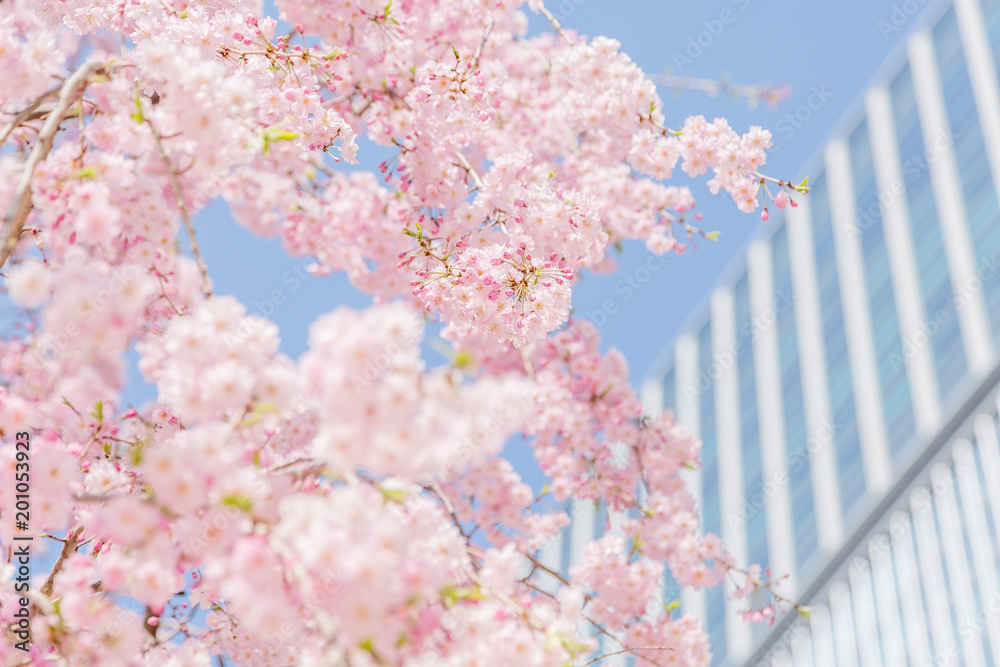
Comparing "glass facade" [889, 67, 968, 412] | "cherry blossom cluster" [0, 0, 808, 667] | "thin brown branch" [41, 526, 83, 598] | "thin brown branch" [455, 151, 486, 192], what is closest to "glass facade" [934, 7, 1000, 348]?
"glass facade" [889, 67, 968, 412]

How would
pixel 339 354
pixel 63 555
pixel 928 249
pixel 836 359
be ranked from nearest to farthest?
pixel 339 354, pixel 63 555, pixel 928 249, pixel 836 359

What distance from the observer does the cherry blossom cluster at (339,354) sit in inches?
60.7

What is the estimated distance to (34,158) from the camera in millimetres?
1898

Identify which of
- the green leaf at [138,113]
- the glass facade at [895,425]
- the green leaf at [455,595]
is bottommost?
the green leaf at [455,595]

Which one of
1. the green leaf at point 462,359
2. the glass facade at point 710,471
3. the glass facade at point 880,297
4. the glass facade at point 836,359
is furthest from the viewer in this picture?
the glass facade at point 710,471

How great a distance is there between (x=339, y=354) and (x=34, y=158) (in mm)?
1037

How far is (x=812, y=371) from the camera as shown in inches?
1575

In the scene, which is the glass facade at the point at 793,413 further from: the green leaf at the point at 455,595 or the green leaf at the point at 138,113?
the green leaf at the point at 138,113

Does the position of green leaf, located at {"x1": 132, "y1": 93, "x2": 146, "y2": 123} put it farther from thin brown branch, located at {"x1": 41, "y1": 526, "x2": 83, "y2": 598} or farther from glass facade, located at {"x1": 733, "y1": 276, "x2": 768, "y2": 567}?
glass facade, located at {"x1": 733, "y1": 276, "x2": 768, "y2": 567}

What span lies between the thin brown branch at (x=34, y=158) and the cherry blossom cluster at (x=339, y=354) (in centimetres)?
1

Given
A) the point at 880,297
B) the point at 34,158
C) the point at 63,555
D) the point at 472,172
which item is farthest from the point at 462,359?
the point at 880,297

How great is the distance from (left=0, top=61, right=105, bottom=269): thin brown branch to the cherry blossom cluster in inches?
0.5

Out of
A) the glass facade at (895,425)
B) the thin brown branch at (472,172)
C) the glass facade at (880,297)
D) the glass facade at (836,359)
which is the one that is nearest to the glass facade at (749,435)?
the glass facade at (895,425)

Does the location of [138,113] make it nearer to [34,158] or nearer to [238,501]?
[34,158]
